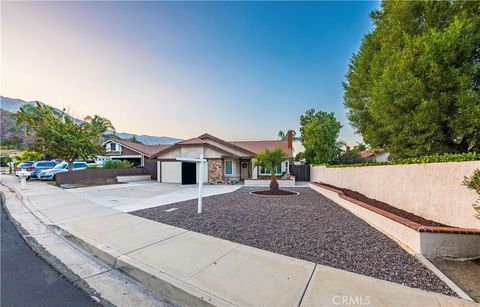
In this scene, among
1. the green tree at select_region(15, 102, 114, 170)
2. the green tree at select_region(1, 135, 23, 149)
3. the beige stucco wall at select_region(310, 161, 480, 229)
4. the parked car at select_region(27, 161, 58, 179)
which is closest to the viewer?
the beige stucco wall at select_region(310, 161, 480, 229)

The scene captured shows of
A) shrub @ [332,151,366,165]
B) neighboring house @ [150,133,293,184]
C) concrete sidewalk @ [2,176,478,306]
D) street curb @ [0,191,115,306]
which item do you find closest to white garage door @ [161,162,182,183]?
neighboring house @ [150,133,293,184]

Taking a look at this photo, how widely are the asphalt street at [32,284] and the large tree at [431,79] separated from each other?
1028 centimetres

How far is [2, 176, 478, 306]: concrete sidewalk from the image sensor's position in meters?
2.91

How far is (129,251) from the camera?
4523mm

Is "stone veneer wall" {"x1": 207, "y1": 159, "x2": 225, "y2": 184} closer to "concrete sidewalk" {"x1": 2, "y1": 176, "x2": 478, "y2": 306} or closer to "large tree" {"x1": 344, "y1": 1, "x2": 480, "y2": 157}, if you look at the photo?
"large tree" {"x1": 344, "y1": 1, "x2": 480, "y2": 157}

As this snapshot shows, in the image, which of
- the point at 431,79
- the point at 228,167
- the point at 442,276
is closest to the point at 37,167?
the point at 228,167

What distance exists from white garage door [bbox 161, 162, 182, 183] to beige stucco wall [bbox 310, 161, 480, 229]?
1642cm

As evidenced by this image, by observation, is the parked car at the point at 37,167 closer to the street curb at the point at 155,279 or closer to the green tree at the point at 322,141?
the street curb at the point at 155,279

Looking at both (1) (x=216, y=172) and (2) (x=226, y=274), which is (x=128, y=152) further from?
(2) (x=226, y=274)

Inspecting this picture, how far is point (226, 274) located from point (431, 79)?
9.16 m

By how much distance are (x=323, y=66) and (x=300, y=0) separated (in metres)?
5.29

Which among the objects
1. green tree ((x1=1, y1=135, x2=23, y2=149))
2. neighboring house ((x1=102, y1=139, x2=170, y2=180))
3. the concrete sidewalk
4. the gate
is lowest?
the concrete sidewalk

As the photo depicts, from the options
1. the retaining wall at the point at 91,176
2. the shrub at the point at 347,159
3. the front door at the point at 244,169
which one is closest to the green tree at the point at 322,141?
the shrub at the point at 347,159

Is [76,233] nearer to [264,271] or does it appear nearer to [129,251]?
[129,251]
